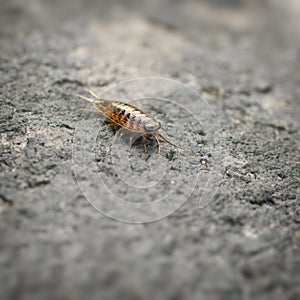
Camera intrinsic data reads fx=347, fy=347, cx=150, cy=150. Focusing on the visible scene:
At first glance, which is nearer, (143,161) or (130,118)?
(143,161)

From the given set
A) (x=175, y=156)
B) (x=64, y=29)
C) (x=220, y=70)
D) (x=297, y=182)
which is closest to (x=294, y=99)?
(x=220, y=70)

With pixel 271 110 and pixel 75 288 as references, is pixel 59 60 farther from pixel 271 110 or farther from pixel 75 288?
pixel 75 288

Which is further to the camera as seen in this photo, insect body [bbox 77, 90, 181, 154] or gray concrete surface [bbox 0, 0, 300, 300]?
insect body [bbox 77, 90, 181, 154]

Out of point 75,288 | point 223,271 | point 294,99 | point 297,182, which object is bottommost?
point 75,288

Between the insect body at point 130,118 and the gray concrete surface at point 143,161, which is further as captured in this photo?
the insect body at point 130,118
